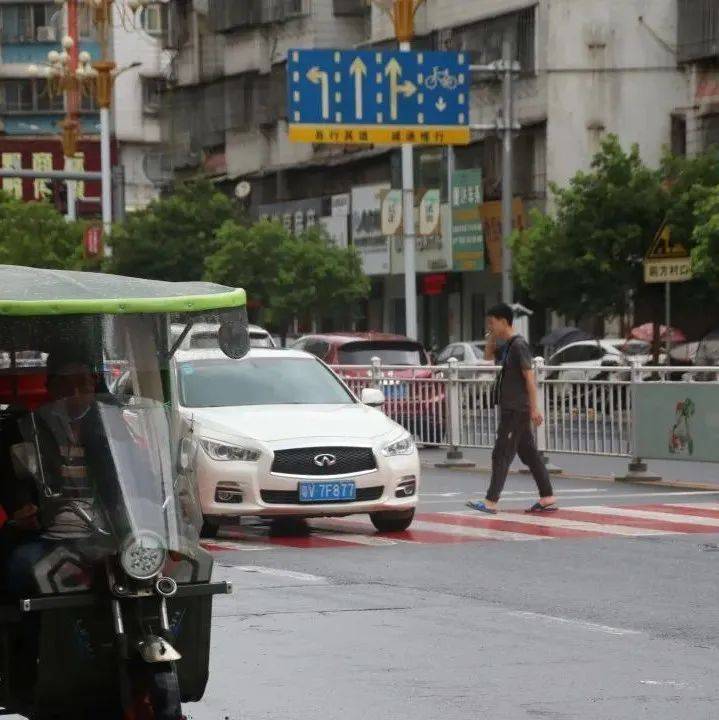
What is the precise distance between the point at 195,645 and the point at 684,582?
6724 millimetres

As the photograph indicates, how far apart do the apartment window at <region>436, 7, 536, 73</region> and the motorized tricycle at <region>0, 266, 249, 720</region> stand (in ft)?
154

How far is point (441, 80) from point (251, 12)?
35.7 m

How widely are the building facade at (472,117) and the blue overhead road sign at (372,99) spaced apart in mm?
14600

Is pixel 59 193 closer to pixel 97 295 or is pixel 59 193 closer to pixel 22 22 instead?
pixel 22 22

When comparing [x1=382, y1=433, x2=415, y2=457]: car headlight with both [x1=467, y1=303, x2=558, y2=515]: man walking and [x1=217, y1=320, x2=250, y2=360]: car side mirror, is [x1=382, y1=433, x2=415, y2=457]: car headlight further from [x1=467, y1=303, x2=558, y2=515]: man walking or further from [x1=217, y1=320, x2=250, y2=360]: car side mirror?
[x1=217, y1=320, x2=250, y2=360]: car side mirror

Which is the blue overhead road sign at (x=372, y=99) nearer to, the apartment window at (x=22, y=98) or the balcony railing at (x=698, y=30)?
the balcony railing at (x=698, y=30)

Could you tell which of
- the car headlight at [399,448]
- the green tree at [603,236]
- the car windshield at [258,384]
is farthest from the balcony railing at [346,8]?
the car headlight at [399,448]

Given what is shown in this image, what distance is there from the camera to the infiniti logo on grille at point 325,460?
1688 centimetres

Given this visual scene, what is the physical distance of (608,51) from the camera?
54344 mm

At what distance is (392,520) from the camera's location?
58.2 ft

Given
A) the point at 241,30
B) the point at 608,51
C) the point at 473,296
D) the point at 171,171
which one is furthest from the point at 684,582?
the point at 171,171

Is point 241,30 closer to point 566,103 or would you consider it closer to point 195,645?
point 566,103

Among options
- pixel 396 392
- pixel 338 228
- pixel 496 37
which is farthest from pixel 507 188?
pixel 396 392

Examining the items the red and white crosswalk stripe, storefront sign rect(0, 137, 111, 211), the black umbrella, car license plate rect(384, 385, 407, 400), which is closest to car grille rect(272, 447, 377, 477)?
the red and white crosswalk stripe
